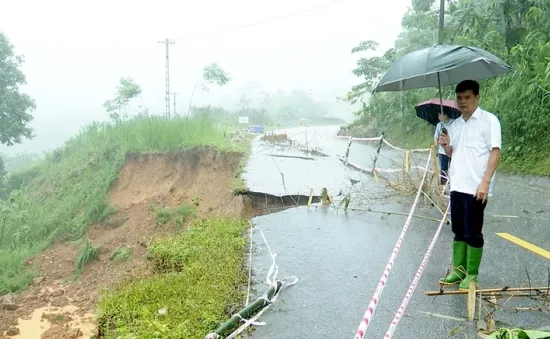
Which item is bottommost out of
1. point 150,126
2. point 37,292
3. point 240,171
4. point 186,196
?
point 37,292

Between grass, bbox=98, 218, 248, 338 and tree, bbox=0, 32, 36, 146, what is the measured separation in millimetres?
29550

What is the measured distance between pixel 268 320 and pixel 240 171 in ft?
30.0

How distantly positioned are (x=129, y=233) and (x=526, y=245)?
11801 millimetres

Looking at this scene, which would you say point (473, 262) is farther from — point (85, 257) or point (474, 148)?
point (85, 257)

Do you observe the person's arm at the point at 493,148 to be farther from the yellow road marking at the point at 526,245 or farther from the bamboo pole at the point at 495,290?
the yellow road marking at the point at 526,245

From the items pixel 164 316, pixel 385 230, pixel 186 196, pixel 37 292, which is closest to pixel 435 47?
pixel 385 230

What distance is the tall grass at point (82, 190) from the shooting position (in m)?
16.4

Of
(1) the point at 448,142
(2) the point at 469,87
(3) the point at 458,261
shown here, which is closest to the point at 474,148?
(1) the point at 448,142

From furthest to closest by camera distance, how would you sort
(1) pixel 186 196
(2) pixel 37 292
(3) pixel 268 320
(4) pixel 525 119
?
(1) pixel 186 196 → (4) pixel 525 119 → (2) pixel 37 292 → (3) pixel 268 320

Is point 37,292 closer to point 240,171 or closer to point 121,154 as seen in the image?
point 240,171

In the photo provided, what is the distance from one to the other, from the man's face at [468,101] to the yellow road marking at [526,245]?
89.6 inches

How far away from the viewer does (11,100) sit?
30172 millimetres

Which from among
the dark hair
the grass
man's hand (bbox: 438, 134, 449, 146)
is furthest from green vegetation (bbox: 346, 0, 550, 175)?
the grass

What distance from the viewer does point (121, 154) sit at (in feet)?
64.2
